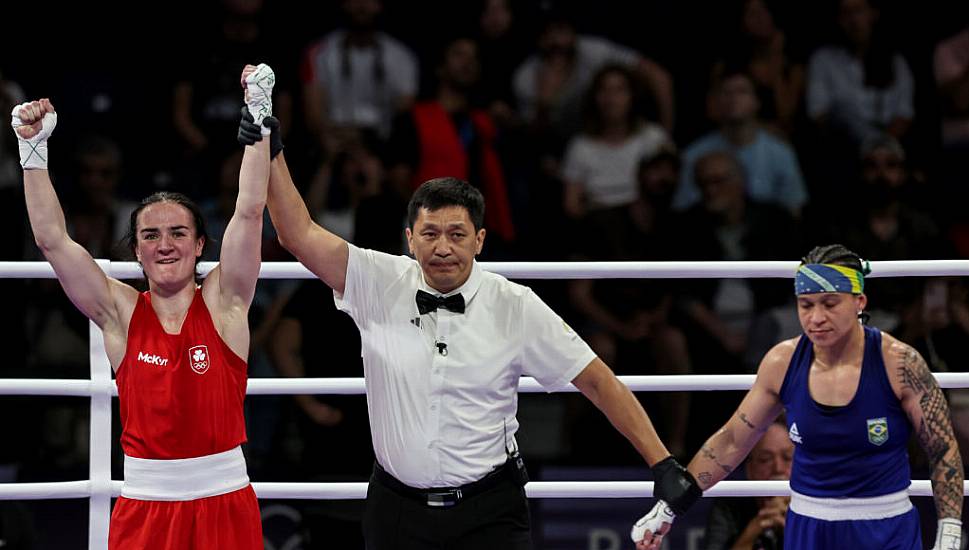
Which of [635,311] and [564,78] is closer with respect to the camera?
[635,311]

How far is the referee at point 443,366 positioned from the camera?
3.31m

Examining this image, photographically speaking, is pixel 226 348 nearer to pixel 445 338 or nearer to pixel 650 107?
pixel 445 338

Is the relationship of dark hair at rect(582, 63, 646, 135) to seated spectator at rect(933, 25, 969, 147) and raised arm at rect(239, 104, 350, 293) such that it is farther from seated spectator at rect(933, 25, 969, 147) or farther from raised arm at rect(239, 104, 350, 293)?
raised arm at rect(239, 104, 350, 293)

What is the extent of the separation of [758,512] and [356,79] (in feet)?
10.2

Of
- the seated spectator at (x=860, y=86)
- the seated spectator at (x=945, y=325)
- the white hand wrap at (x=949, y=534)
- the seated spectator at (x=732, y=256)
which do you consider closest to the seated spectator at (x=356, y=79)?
the seated spectator at (x=732, y=256)

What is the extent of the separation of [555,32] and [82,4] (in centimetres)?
246

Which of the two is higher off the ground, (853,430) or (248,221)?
(248,221)

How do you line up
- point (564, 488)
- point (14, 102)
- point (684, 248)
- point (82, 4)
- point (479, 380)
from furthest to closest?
point (82, 4), point (14, 102), point (684, 248), point (564, 488), point (479, 380)

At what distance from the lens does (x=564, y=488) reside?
3914mm

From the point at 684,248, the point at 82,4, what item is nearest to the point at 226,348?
the point at 684,248

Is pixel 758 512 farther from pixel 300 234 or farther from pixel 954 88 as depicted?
pixel 954 88


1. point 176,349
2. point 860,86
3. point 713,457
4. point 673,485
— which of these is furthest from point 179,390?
point 860,86

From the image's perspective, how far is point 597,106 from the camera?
6340 mm

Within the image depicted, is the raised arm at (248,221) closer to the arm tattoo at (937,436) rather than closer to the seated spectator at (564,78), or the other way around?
the arm tattoo at (937,436)
